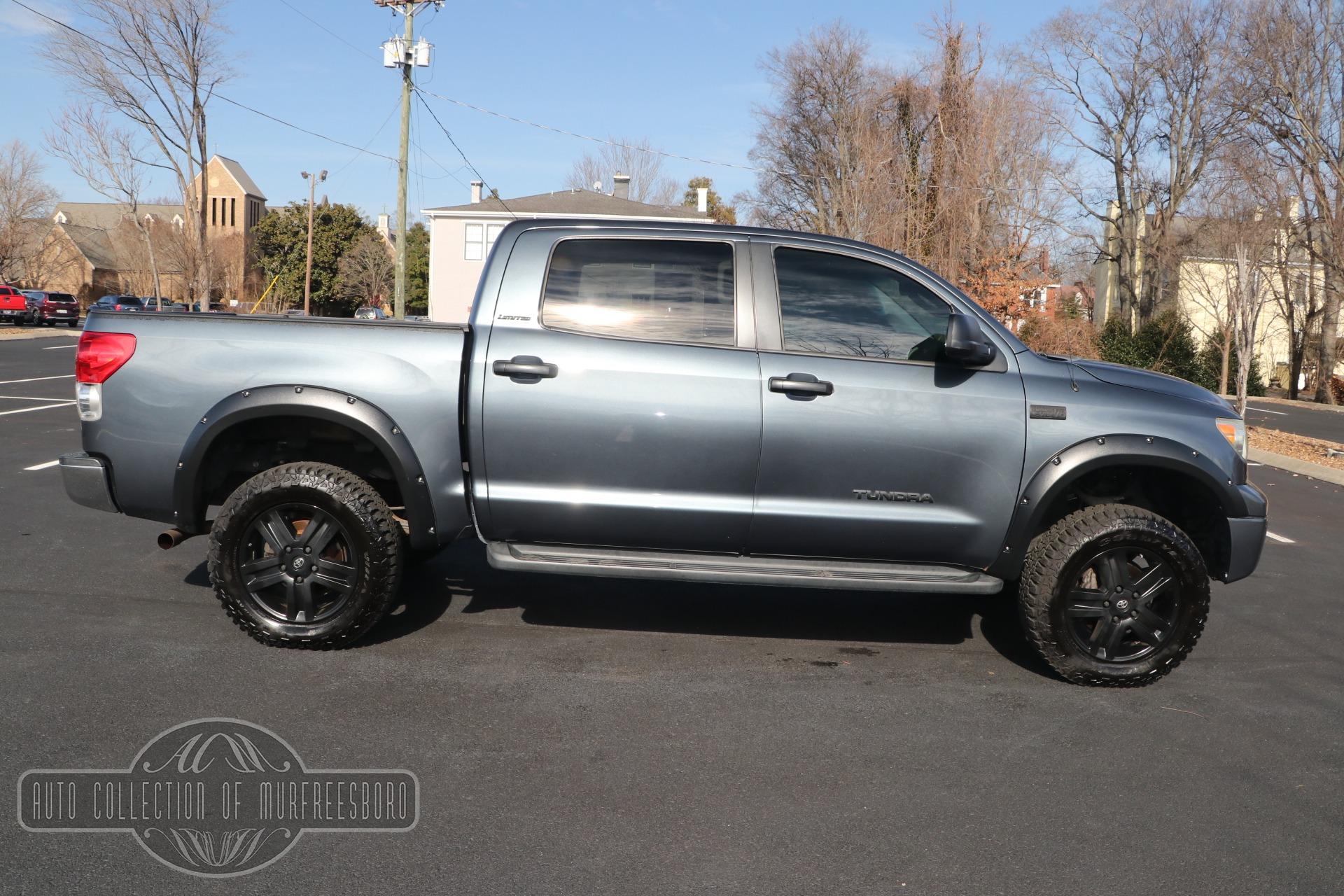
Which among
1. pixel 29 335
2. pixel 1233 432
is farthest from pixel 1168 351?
pixel 29 335

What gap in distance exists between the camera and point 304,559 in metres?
4.80

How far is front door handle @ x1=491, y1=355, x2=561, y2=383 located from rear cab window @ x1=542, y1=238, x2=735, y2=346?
23 cm

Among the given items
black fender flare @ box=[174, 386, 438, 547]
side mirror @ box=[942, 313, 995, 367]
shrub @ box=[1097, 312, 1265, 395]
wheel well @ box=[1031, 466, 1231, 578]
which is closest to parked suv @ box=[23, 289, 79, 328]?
shrub @ box=[1097, 312, 1265, 395]

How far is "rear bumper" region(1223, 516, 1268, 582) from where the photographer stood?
16.0ft

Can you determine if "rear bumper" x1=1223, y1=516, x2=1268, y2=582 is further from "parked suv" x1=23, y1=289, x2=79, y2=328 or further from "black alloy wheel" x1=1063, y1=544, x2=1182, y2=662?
"parked suv" x1=23, y1=289, x2=79, y2=328

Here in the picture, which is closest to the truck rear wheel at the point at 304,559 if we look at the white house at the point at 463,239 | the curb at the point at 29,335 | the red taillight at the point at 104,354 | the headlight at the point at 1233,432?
the red taillight at the point at 104,354

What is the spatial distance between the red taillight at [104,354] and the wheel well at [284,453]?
1.82 ft

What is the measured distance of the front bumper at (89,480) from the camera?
482 centimetres

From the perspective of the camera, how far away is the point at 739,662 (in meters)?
5.00

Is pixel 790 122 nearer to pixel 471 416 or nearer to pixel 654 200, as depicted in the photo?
pixel 654 200

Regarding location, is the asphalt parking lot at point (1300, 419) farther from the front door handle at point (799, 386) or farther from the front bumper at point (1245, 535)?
the front door handle at point (799, 386)

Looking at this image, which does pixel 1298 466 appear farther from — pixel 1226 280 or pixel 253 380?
pixel 253 380

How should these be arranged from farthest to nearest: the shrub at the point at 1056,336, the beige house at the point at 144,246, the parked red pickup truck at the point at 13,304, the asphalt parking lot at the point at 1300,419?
the beige house at the point at 144,246
the parked red pickup truck at the point at 13,304
the shrub at the point at 1056,336
the asphalt parking lot at the point at 1300,419

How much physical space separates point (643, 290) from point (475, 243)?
1591 inches
